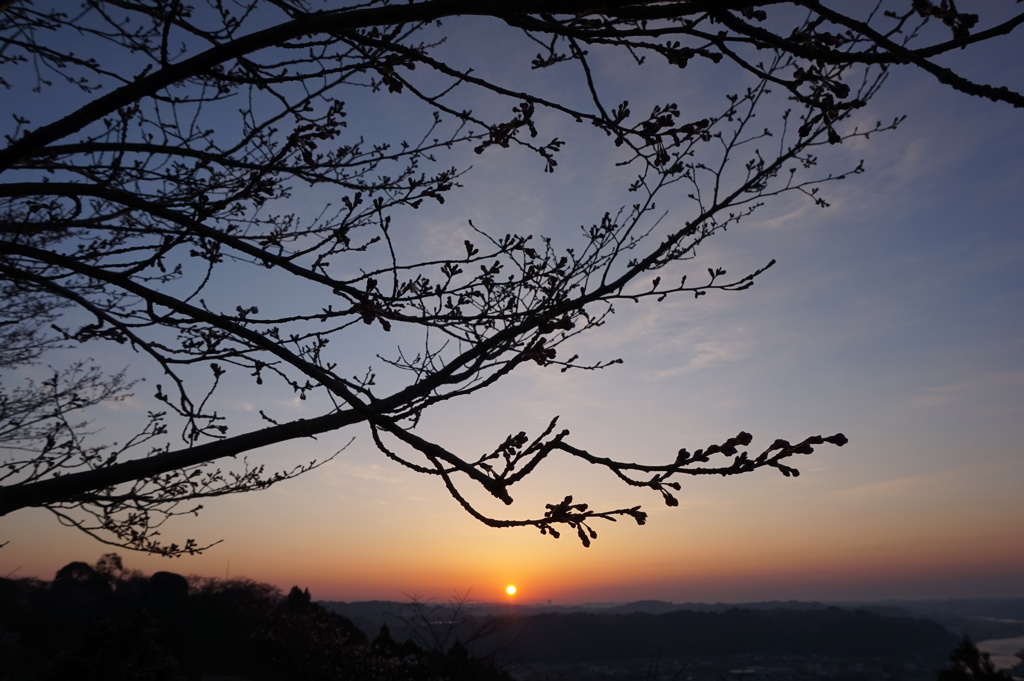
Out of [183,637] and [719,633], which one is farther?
[719,633]

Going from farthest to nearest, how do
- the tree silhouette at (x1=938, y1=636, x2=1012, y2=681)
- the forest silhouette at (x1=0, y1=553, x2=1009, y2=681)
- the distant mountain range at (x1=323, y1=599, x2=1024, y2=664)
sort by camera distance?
the distant mountain range at (x1=323, y1=599, x2=1024, y2=664), the forest silhouette at (x1=0, y1=553, x2=1009, y2=681), the tree silhouette at (x1=938, y1=636, x2=1012, y2=681)

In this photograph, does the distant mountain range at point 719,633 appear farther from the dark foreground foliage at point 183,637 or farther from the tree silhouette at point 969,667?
the tree silhouette at point 969,667

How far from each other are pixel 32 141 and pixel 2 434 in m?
5.02

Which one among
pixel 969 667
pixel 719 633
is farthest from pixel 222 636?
pixel 719 633

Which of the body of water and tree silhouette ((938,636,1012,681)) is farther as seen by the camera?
the body of water

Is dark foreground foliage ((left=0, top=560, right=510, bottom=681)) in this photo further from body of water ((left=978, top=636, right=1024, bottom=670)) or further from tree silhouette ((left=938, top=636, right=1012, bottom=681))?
tree silhouette ((left=938, top=636, right=1012, bottom=681))

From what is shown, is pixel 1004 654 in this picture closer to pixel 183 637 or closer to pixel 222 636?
pixel 183 637

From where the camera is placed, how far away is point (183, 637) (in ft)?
58.9

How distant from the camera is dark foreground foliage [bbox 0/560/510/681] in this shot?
1216 centimetres

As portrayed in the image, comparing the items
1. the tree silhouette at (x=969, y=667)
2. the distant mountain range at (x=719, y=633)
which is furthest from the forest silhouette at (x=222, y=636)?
the distant mountain range at (x=719, y=633)

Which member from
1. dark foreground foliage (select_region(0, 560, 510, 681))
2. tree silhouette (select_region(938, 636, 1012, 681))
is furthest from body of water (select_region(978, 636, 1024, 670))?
dark foreground foliage (select_region(0, 560, 510, 681))

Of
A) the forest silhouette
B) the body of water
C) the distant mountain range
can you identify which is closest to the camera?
the body of water

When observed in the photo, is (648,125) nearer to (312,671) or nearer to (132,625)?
(132,625)

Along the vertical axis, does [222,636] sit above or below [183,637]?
below
